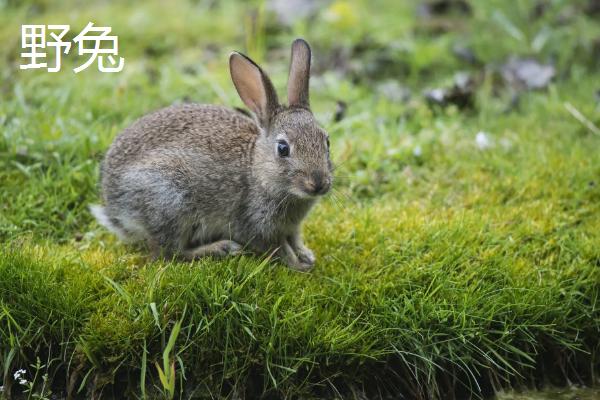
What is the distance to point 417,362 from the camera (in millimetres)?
4395

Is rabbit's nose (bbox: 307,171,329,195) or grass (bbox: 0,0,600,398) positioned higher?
rabbit's nose (bbox: 307,171,329,195)

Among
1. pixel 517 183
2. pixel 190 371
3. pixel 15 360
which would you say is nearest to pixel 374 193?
pixel 517 183

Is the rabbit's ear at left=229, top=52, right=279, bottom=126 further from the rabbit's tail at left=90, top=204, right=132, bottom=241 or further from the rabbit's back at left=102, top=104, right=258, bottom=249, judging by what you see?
the rabbit's tail at left=90, top=204, right=132, bottom=241

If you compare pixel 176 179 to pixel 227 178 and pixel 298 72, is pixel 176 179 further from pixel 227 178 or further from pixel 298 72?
pixel 298 72

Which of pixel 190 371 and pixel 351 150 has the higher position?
pixel 351 150

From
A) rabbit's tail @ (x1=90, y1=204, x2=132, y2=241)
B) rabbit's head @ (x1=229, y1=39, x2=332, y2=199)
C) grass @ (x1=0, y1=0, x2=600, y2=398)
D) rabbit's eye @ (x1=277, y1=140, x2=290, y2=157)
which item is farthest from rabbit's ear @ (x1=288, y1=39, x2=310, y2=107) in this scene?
rabbit's tail @ (x1=90, y1=204, x2=132, y2=241)

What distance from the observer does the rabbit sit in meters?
4.86

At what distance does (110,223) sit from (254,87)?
4.32 ft

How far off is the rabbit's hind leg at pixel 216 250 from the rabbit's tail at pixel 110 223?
1.44 ft

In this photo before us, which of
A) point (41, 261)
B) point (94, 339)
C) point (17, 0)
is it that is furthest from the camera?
point (17, 0)

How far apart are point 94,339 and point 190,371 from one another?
547 millimetres

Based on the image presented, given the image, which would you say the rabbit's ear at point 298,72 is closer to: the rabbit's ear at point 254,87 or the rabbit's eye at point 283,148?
the rabbit's ear at point 254,87

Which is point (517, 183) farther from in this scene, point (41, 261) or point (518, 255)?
point (41, 261)

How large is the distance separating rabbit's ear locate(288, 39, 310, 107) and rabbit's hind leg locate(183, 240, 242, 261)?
1.03 meters
